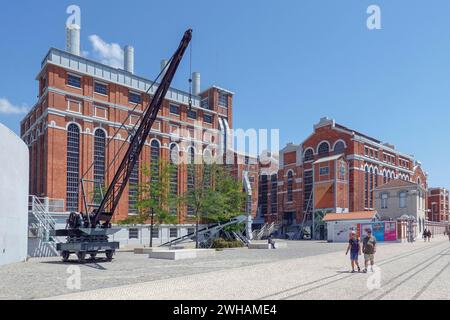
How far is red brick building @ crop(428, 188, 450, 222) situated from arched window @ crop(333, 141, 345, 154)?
43.6m

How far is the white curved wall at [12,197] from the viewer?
21.2m

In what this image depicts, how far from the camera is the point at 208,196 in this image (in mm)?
38094

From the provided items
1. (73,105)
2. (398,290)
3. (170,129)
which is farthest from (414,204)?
(398,290)

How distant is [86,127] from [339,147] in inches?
1521

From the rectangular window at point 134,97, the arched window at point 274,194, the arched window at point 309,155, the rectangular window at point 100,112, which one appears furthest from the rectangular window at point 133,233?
the arched window at point 309,155

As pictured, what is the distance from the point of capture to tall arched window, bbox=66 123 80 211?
149ft

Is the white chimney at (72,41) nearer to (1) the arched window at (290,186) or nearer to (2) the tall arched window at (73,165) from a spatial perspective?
(2) the tall arched window at (73,165)

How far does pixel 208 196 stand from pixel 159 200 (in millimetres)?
4448

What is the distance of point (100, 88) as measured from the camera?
50.0m

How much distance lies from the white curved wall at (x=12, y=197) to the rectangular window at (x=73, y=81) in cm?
2372

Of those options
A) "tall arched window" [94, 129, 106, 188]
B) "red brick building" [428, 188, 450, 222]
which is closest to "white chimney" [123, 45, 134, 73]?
"tall arched window" [94, 129, 106, 188]
